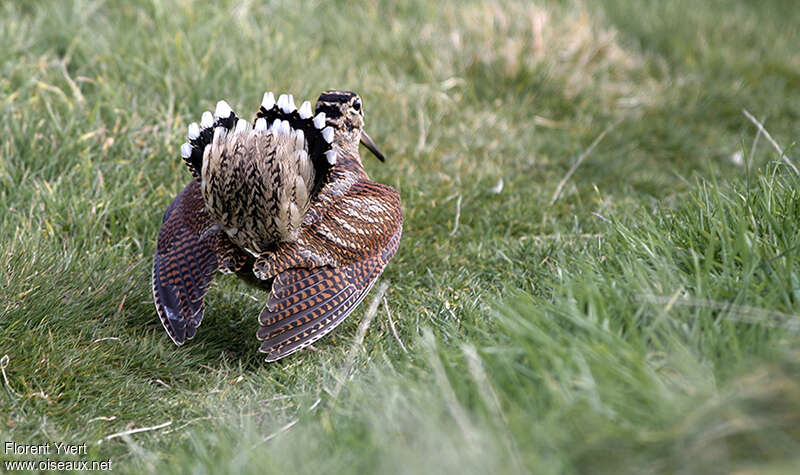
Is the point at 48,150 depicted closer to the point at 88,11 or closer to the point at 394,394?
the point at 88,11

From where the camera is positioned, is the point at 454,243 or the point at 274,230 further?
the point at 454,243

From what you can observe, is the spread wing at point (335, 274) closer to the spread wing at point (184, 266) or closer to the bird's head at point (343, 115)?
the spread wing at point (184, 266)

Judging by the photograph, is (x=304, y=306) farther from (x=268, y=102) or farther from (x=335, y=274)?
(x=268, y=102)

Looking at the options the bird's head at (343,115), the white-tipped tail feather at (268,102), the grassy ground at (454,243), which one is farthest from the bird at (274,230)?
the bird's head at (343,115)

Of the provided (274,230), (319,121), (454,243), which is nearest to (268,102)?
(319,121)

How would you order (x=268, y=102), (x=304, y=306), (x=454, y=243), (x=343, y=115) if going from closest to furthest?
(x=304, y=306) → (x=268, y=102) → (x=343, y=115) → (x=454, y=243)

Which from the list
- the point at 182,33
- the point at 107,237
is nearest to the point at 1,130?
the point at 107,237
